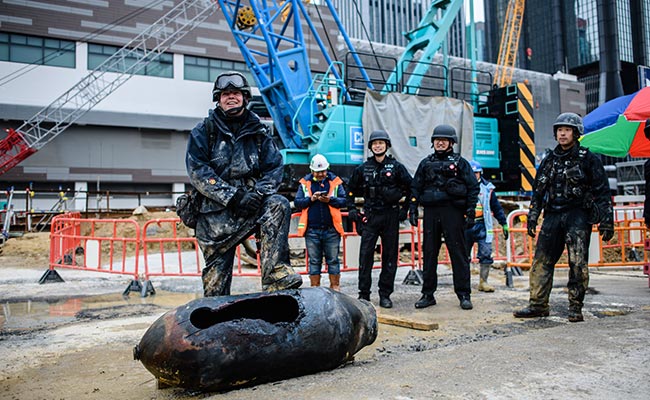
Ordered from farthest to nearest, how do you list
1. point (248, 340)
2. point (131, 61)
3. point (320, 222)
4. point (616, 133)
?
point (131, 61)
point (616, 133)
point (320, 222)
point (248, 340)

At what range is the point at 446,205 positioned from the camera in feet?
18.4

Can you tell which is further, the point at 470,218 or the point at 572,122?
the point at 470,218

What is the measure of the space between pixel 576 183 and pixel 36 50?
2953cm

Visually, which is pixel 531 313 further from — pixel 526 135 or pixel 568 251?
pixel 526 135

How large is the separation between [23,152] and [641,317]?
2585 centimetres

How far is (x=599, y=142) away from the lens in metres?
7.88

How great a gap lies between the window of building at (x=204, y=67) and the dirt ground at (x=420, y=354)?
87.1 feet

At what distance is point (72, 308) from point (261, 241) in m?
3.91

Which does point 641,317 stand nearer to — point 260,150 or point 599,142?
point 260,150

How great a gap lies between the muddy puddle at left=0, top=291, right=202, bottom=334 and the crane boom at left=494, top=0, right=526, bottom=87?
47239mm

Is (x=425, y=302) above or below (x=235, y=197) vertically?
below

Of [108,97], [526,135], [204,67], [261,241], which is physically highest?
[204,67]

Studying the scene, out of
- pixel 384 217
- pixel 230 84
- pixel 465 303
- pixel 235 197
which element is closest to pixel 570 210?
pixel 465 303

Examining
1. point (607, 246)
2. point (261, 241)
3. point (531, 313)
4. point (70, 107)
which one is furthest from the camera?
Result: point (70, 107)
